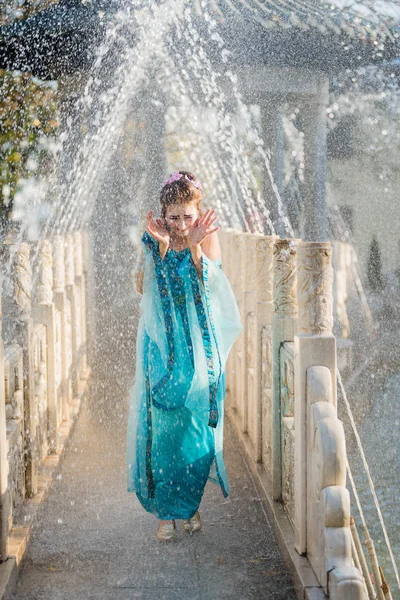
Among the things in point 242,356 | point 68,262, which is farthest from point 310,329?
point 68,262

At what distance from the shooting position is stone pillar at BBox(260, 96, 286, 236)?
11.7m

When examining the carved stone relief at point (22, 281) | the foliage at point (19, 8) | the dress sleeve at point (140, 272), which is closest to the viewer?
the dress sleeve at point (140, 272)

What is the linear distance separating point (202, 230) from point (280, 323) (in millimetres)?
609

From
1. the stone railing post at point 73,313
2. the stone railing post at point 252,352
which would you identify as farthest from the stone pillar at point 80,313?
the stone railing post at point 252,352

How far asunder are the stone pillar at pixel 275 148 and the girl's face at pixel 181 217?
7919mm

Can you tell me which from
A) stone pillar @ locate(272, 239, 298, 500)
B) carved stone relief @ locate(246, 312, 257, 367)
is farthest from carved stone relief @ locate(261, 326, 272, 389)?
stone pillar @ locate(272, 239, 298, 500)

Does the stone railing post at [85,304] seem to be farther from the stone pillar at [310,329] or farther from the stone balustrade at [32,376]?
the stone pillar at [310,329]

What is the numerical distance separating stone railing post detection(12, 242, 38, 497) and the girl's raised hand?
0.88m

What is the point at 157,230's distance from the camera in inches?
146

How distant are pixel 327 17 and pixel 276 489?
7.12 meters

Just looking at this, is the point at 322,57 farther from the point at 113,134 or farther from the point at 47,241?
the point at 47,241

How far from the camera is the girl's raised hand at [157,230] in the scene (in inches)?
144

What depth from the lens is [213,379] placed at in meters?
3.72

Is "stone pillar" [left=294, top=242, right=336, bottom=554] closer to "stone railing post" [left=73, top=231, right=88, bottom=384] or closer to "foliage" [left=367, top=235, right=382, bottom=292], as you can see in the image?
"stone railing post" [left=73, top=231, right=88, bottom=384]
